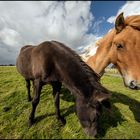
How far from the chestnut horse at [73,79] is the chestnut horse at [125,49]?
43.6 inches

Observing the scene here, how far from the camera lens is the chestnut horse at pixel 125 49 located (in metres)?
6.52

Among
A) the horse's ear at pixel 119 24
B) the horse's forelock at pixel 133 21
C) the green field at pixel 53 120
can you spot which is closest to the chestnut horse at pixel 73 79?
the green field at pixel 53 120

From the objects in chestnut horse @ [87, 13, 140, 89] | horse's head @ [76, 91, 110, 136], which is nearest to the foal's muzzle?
chestnut horse @ [87, 13, 140, 89]

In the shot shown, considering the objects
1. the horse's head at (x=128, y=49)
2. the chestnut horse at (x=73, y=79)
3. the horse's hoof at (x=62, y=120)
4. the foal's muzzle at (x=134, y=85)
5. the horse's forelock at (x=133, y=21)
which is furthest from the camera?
the horse's hoof at (x=62, y=120)

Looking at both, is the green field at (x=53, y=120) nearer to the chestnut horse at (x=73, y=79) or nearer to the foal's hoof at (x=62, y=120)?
the foal's hoof at (x=62, y=120)

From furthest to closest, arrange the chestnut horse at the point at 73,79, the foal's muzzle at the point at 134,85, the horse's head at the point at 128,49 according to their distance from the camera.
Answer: the horse's head at the point at 128,49
the foal's muzzle at the point at 134,85
the chestnut horse at the point at 73,79

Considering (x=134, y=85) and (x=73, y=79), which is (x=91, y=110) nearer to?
(x=73, y=79)

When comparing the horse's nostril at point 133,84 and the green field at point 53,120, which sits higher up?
the horse's nostril at point 133,84

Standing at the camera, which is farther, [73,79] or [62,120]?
[62,120]

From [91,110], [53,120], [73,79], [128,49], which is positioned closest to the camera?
[91,110]

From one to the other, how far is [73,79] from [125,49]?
1825mm

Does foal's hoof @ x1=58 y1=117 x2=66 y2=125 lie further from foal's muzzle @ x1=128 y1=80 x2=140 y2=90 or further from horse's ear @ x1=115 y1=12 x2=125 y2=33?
horse's ear @ x1=115 y1=12 x2=125 y2=33

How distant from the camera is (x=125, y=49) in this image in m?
6.80

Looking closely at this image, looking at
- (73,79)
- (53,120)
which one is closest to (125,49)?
(73,79)
